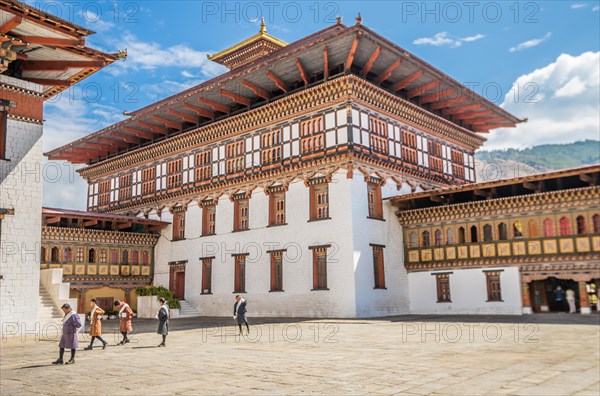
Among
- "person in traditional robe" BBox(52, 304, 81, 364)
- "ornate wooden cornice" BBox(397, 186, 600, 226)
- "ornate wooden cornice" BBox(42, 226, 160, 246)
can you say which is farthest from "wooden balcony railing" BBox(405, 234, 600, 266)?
"person in traditional robe" BBox(52, 304, 81, 364)

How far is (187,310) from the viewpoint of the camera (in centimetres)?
3141

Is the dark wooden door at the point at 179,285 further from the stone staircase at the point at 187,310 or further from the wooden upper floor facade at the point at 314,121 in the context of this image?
the wooden upper floor facade at the point at 314,121

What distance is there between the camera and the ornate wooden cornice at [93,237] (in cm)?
2995

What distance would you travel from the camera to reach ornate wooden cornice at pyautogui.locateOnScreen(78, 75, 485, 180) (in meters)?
26.2

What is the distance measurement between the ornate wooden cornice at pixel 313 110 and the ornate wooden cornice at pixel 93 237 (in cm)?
558

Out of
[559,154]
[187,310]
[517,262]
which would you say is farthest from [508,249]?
[559,154]

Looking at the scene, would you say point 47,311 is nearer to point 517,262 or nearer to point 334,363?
point 334,363

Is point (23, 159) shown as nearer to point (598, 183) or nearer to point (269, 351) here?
point (269, 351)

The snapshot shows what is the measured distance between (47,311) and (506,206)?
65.3 ft

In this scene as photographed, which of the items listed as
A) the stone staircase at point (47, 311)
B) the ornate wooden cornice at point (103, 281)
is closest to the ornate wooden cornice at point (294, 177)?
the ornate wooden cornice at point (103, 281)

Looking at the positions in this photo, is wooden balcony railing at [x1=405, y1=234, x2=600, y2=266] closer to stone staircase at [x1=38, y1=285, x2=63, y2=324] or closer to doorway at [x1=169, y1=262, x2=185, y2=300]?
doorway at [x1=169, y1=262, x2=185, y2=300]

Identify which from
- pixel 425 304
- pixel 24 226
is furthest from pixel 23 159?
pixel 425 304

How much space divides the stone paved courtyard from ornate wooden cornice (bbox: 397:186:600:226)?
19.7ft

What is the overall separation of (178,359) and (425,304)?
→ 17.6m
